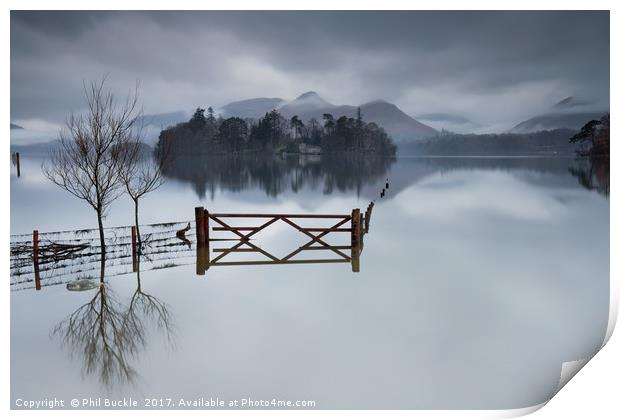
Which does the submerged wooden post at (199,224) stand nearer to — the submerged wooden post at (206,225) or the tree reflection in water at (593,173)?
the submerged wooden post at (206,225)

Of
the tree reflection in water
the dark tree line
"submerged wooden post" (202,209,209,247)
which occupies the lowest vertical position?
"submerged wooden post" (202,209,209,247)

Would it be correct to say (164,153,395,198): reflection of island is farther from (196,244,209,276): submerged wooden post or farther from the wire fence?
(196,244,209,276): submerged wooden post

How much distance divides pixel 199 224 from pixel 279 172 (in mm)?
7898

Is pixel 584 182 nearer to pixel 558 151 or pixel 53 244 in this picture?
pixel 558 151

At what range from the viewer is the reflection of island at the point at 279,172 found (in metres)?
10.9

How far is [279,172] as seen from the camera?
1345cm

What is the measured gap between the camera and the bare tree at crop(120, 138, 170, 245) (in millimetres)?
6543

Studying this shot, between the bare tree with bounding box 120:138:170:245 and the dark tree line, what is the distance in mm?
2534

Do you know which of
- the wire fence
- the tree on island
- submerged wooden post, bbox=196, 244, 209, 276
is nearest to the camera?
the tree on island

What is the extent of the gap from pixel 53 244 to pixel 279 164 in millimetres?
9737

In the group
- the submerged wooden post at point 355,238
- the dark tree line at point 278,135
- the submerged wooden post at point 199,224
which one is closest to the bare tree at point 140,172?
the submerged wooden post at point 199,224

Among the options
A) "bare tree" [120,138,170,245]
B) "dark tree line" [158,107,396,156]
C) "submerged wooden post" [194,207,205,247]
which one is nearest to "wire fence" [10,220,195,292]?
"submerged wooden post" [194,207,205,247]

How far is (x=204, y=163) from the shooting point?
12000 mm
